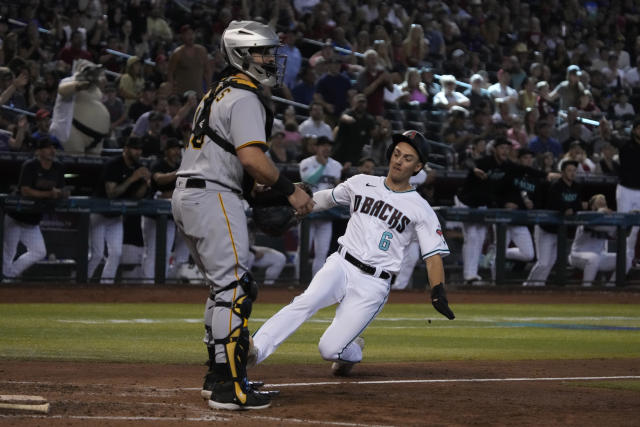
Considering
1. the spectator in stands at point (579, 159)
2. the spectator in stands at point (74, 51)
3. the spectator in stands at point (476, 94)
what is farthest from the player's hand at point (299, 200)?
the spectator in stands at point (476, 94)

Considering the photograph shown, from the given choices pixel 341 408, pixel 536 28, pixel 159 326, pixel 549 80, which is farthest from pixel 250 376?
pixel 536 28

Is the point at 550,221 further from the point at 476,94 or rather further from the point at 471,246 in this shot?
the point at 476,94

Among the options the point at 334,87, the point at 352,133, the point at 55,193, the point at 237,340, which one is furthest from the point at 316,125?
the point at 237,340

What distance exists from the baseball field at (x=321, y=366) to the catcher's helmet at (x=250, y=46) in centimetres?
185

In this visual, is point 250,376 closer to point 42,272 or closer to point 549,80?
point 42,272

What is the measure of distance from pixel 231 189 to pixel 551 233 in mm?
11984

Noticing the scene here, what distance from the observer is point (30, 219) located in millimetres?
13938

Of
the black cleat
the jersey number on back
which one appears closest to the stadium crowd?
the jersey number on back

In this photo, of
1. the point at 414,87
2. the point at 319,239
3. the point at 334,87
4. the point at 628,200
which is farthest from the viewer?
the point at 414,87

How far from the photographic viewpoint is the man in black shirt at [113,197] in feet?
46.9

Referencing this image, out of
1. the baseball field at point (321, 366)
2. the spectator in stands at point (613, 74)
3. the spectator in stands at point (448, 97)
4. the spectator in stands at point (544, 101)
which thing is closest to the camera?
the baseball field at point (321, 366)

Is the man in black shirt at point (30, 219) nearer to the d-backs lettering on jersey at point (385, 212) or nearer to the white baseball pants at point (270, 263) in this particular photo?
the white baseball pants at point (270, 263)

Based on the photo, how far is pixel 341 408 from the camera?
5.79 m

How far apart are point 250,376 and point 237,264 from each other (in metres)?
1.81
